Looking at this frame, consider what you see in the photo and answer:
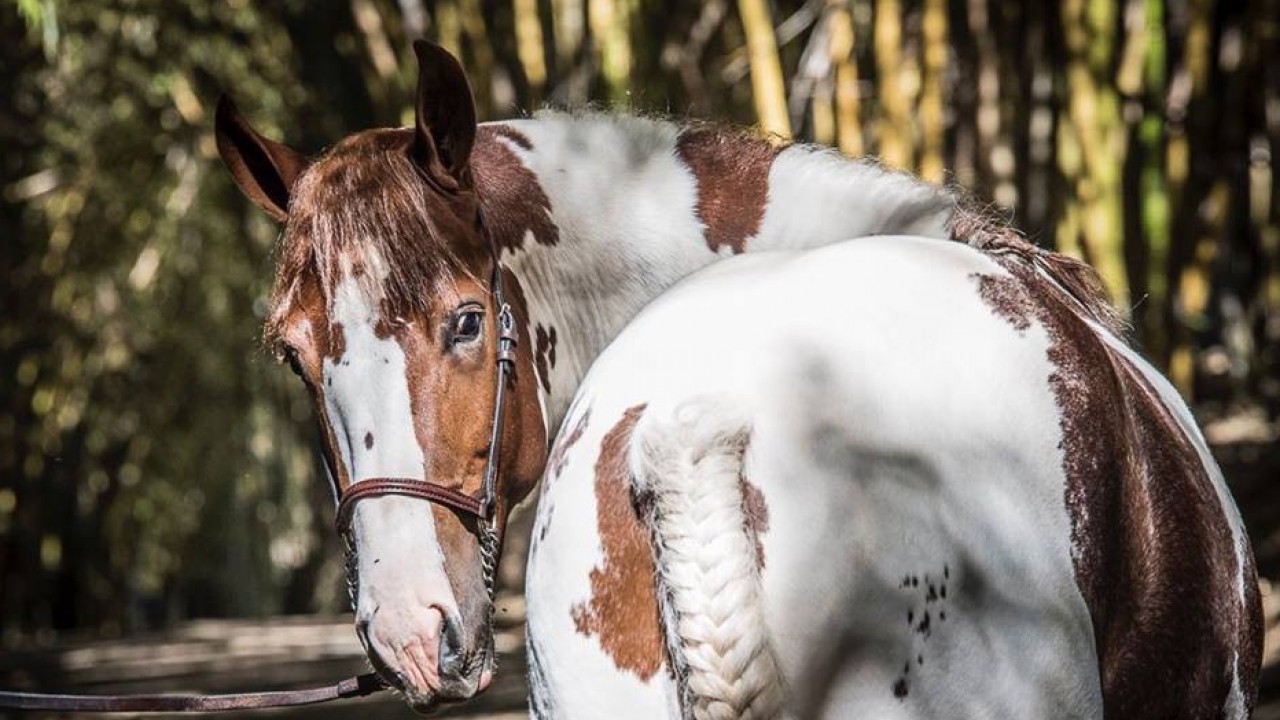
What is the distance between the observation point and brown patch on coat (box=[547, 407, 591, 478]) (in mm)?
1375

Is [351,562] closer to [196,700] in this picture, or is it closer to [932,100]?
[196,700]

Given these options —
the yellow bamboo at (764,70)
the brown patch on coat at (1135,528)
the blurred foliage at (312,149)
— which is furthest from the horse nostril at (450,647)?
the yellow bamboo at (764,70)

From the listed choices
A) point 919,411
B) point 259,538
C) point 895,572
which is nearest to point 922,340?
point 919,411

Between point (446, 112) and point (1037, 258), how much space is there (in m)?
0.68

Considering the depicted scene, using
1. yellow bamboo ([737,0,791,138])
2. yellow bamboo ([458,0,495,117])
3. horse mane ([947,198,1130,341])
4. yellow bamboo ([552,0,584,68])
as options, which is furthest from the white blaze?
yellow bamboo ([458,0,495,117])

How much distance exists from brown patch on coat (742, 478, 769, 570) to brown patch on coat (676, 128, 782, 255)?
0.77 m

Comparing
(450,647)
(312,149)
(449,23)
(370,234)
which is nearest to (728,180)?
(370,234)

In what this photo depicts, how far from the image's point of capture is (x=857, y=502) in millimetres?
1228

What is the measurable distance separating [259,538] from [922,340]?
406 inches

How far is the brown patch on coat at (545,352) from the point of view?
1.92 metres

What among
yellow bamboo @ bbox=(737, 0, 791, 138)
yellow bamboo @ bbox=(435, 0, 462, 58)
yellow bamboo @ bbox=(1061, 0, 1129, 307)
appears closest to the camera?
yellow bamboo @ bbox=(737, 0, 791, 138)

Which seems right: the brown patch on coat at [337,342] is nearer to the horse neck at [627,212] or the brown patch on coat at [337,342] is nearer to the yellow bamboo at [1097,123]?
the horse neck at [627,212]

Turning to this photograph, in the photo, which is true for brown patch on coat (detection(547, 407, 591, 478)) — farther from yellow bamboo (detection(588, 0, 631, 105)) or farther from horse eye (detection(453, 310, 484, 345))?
yellow bamboo (detection(588, 0, 631, 105))

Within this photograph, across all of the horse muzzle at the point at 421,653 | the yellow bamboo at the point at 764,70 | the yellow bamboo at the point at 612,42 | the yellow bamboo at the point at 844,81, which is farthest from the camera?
the yellow bamboo at the point at 844,81
